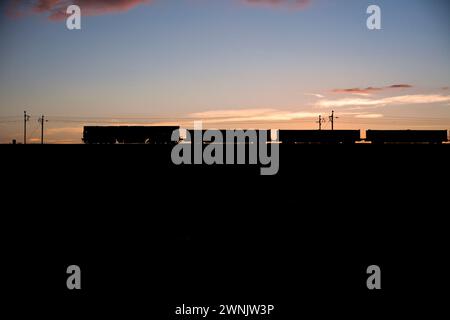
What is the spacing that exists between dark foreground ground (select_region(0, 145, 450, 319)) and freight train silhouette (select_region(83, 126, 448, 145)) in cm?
3315

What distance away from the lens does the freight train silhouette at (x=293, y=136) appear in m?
50.9

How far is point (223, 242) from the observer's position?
8812 millimetres

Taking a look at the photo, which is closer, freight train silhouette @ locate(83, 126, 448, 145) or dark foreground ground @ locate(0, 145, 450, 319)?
dark foreground ground @ locate(0, 145, 450, 319)

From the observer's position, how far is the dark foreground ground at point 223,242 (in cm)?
628

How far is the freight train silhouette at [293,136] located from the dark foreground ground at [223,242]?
3315cm

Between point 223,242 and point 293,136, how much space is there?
157ft

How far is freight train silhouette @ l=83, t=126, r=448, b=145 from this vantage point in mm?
50938

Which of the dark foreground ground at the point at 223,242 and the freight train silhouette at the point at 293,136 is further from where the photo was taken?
the freight train silhouette at the point at 293,136

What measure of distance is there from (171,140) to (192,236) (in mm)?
43032

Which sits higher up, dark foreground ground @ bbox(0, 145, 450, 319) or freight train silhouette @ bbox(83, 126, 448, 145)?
freight train silhouette @ bbox(83, 126, 448, 145)

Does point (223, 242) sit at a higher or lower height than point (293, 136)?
lower

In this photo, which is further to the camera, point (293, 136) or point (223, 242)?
point (293, 136)

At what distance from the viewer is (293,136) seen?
181 ft

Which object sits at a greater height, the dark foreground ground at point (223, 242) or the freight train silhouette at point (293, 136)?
the freight train silhouette at point (293, 136)
